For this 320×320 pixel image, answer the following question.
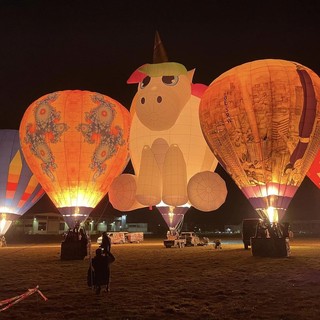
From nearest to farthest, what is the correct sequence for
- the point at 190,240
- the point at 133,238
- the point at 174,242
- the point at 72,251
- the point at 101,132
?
the point at 72,251
the point at 101,132
the point at 174,242
the point at 190,240
the point at 133,238

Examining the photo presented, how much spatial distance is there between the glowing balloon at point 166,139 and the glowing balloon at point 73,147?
2.06 m

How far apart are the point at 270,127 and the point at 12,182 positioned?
16.8m

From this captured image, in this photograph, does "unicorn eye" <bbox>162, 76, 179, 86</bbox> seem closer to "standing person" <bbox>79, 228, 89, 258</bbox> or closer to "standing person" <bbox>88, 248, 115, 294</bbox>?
"standing person" <bbox>79, 228, 89, 258</bbox>

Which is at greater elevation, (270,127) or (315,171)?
(270,127)

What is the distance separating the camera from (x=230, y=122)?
15.6 meters

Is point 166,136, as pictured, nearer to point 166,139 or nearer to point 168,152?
point 166,139

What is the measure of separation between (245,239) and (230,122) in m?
7.01

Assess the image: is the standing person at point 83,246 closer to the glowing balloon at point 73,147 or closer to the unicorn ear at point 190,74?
the glowing balloon at point 73,147

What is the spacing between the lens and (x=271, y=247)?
46.8 ft

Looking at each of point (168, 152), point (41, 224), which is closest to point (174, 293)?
point (168, 152)

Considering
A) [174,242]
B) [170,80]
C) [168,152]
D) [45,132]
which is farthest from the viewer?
[174,242]

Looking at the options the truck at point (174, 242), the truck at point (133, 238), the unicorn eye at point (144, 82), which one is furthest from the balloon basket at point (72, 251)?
the truck at point (133, 238)

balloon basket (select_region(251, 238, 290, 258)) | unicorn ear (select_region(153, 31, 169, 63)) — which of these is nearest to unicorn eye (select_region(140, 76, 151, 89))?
unicorn ear (select_region(153, 31, 169, 63))

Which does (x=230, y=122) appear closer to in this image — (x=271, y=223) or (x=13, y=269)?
(x=271, y=223)
